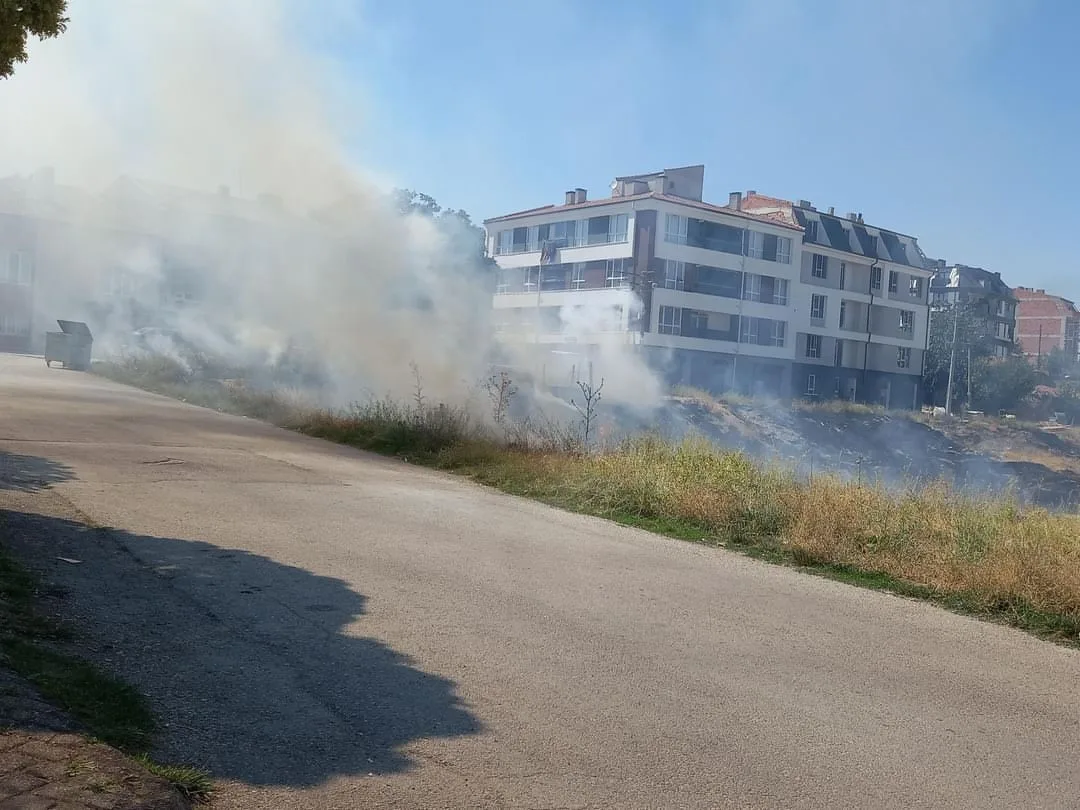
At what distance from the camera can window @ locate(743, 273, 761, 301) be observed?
173 ft

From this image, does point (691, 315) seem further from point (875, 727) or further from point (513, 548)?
point (875, 727)

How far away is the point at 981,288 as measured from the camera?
75.8m

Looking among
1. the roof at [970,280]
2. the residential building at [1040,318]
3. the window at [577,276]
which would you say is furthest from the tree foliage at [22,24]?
the residential building at [1040,318]

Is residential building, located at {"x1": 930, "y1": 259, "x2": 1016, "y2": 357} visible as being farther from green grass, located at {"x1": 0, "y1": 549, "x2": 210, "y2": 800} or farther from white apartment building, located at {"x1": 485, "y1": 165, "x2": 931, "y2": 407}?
green grass, located at {"x1": 0, "y1": 549, "x2": 210, "y2": 800}

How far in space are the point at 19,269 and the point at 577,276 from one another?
93.1ft

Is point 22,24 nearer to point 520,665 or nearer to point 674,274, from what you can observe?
point 520,665

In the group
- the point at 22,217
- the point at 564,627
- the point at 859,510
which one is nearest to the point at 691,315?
Result: the point at 22,217

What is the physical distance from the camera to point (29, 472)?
1083cm

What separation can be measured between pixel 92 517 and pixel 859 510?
7.64 m

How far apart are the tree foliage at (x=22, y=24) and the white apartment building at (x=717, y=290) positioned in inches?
1334

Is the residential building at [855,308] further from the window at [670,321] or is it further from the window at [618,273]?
the window at [618,273]

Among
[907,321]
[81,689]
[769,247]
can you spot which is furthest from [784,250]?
[81,689]

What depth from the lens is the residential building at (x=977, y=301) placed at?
67.1m

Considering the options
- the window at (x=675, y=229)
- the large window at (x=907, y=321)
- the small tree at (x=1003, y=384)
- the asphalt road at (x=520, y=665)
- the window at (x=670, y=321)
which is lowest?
the asphalt road at (x=520, y=665)
